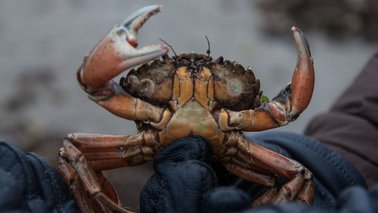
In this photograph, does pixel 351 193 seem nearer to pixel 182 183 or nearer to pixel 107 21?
pixel 182 183

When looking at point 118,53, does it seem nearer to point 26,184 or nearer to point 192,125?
point 192,125

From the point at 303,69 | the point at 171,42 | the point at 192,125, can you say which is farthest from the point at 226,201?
the point at 171,42

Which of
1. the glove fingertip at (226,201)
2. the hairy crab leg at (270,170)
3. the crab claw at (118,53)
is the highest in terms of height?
the crab claw at (118,53)

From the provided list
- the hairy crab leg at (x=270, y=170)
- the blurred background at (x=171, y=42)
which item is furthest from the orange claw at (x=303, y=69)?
the blurred background at (x=171, y=42)

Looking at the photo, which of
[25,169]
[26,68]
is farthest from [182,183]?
[26,68]

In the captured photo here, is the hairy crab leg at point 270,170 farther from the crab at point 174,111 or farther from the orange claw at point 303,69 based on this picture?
the orange claw at point 303,69

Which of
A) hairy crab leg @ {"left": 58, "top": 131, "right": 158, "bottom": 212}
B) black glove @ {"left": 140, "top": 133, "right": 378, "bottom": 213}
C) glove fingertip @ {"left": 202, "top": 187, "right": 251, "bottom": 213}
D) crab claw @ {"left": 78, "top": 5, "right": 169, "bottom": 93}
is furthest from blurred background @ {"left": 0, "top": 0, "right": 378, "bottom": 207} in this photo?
glove fingertip @ {"left": 202, "top": 187, "right": 251, "bottom": 213}

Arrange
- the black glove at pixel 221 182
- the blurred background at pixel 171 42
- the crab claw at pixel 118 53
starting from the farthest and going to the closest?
1. the blurred background at pixel 171 42
2. the crab claw at pixel 118 53
3. the black glove at pixel 221 182
